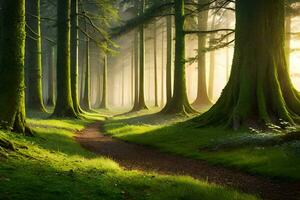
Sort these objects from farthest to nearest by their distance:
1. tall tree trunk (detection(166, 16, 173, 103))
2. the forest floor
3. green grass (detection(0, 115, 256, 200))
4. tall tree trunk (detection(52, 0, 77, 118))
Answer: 1. tall tree trunk (detection(166, 16, 173, 103))
2. tall tree trunk (detection(52, 0, 77, 118))
3. the forest floor
4. green grass (detection(0, 115, 256, 200))

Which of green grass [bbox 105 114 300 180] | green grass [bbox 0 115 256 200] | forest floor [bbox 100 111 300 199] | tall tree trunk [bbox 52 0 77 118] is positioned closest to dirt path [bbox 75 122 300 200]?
forest floor [bbox 100 111 300 199]

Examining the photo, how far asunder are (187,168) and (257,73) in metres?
6.53

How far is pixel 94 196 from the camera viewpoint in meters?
6.88

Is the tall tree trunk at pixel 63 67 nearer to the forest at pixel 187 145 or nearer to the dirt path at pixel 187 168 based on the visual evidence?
the forest at pixel 187 145

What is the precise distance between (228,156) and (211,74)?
3571 centimetres

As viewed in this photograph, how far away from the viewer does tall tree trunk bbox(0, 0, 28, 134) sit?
12.3 metres

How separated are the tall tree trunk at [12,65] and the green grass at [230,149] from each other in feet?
17.2

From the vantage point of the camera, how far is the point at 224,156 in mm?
12289

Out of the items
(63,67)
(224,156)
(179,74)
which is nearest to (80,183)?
(224,156)

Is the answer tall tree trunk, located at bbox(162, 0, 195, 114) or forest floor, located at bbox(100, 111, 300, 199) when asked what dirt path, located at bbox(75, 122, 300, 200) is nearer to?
forest floor, located at bbox(100, 111, 300, 199)

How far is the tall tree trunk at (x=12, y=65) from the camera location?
12297mm

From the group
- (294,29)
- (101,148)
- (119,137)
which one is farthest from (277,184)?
(294,29)

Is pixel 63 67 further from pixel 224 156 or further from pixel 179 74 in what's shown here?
pixel 224 156

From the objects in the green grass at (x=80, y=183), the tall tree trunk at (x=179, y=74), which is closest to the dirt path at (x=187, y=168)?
the green grass at (x=80, y=183)
